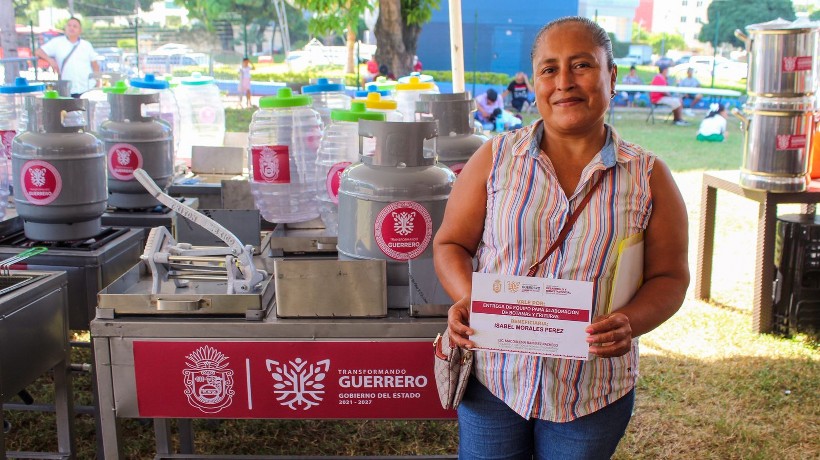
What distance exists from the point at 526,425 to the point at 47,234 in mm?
2068

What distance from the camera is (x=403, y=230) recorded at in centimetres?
222

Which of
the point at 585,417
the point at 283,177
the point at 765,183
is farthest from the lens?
the point at 765,183

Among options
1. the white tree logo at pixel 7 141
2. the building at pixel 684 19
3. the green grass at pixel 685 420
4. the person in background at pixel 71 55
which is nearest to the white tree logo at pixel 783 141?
the green grass at pixel 685 420

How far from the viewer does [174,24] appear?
28.2m

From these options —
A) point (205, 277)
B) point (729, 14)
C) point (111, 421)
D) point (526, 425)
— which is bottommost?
point (111, 421)

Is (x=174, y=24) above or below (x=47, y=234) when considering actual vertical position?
above

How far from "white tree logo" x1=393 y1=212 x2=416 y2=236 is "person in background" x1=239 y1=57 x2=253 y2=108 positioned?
53.6 ft

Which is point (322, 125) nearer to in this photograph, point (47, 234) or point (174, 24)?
point (47, 234)

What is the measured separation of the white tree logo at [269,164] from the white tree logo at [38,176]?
784 millimetres

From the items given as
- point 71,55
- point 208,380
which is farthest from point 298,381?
point 71,55

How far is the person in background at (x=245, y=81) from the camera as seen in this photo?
1786 cm

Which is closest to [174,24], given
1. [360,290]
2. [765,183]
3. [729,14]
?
[729,14]

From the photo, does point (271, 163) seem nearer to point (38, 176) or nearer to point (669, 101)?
point (38, 176)

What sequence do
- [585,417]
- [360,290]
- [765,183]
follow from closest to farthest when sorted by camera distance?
[585,417], [360,290], [765,183]
